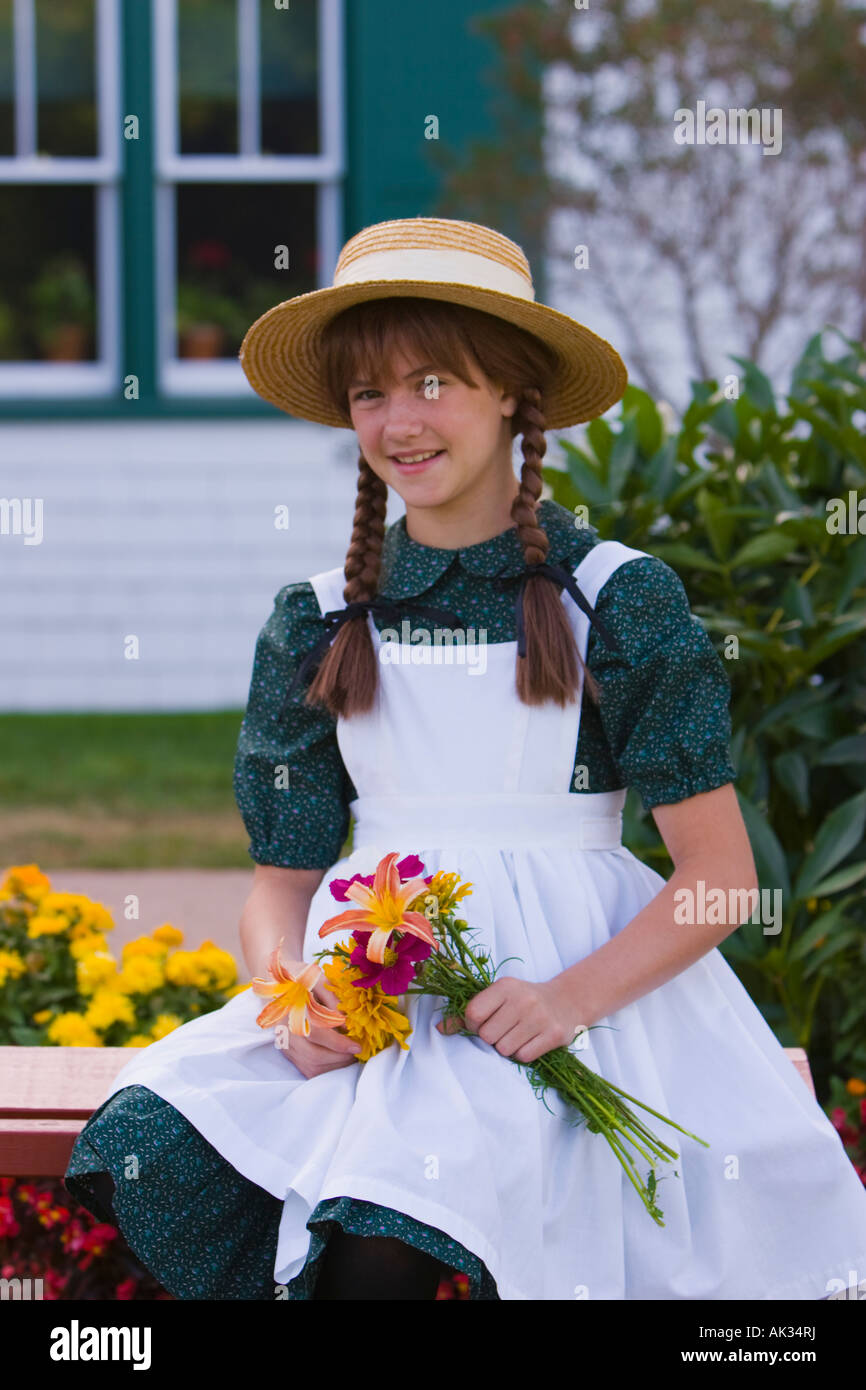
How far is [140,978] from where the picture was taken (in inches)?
118

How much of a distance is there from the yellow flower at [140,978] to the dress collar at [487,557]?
97 centimetres

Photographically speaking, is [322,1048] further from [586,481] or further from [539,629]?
[586,481]

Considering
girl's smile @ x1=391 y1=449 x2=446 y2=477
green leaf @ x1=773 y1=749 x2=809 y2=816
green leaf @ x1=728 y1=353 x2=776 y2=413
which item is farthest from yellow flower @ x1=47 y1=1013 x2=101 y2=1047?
green leaf @ x1=728 y1=353 x2=776 y2=413

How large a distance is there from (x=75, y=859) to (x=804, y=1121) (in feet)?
13.2

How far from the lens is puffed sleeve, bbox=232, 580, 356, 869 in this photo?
2414mm

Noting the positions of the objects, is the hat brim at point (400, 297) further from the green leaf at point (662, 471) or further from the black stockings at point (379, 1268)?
the black stockings at point (379, 1268)

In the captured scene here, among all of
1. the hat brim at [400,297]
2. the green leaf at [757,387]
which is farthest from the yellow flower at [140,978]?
the green leaf at [757,387]

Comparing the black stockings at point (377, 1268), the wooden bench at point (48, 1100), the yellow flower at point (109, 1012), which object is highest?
the yellow flower at point (109, 1012)

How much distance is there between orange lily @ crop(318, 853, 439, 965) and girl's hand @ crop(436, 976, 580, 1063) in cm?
12

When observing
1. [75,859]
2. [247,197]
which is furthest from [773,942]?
[247,197]

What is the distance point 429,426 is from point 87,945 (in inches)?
54.9

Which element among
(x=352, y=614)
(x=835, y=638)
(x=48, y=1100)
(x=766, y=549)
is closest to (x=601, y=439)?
(x=766, y=549)

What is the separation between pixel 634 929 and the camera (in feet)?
7.00

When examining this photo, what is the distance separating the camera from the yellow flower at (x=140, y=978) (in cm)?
299
